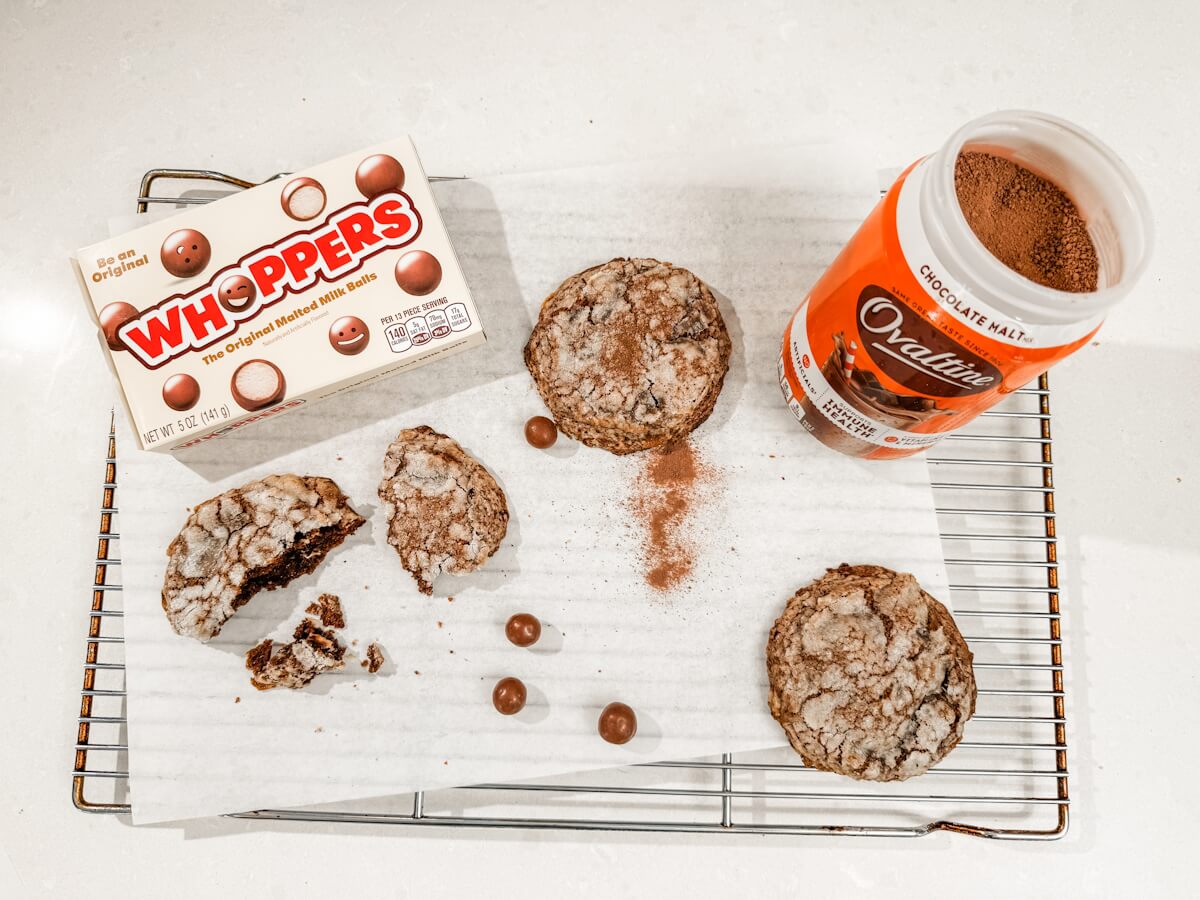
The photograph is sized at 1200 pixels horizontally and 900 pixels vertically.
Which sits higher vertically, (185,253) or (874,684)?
(185,253)

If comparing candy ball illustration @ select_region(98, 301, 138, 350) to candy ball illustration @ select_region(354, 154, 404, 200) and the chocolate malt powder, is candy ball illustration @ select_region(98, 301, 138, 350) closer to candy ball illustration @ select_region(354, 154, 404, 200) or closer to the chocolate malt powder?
candy ball illustration @ select_region(354, 154, 404, 200)

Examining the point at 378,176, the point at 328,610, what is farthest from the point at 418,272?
the point at 328,610

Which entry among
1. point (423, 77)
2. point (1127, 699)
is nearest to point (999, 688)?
point (1127, 699)

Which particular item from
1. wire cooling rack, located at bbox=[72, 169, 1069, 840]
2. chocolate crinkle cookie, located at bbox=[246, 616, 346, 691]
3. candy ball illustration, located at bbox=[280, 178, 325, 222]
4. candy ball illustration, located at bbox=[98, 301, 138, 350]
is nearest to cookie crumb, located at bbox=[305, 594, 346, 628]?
chocolate crinkle cookie, located at bbox=[246, 616, 346, 691]

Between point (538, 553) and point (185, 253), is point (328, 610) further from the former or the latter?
point (185, 253)

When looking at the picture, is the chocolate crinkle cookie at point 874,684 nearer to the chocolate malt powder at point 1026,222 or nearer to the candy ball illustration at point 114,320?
the chocolate malt powder at point 1026,222

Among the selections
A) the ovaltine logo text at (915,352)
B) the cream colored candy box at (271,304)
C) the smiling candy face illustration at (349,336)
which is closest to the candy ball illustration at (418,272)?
the cream colored candy box at (271,304)
